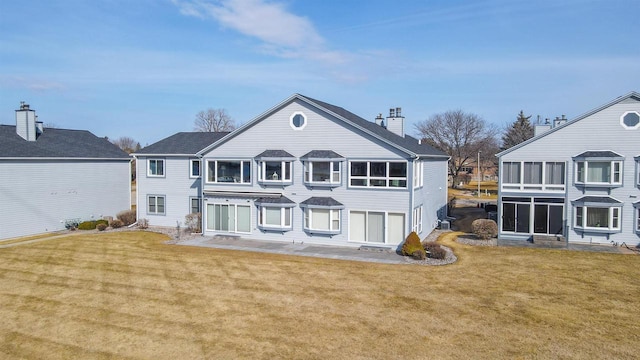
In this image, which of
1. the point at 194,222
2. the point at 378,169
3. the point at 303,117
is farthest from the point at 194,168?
the point at 378,169

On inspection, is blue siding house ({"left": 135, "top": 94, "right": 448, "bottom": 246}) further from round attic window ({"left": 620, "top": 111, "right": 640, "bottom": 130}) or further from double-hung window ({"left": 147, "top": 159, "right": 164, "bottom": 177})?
round attic window ({"left": 620, "top": 111, "right": 640, "bottom": 130})

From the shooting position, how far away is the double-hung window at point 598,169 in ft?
83.9

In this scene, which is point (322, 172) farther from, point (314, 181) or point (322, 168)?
point (314, 181)

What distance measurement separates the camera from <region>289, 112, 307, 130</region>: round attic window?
27.8 meters

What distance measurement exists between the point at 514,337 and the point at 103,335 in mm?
13347

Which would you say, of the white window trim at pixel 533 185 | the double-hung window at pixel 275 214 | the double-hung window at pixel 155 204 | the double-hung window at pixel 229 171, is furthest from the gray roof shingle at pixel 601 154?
the double-hung window at pixel 155 204

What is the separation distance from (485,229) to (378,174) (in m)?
8.20

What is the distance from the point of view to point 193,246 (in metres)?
27.6

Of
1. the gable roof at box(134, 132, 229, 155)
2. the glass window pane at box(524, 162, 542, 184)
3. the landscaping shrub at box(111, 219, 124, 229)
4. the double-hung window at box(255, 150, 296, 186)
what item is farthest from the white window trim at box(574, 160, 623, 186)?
the landscaping shrub at box(111, 219, 124, 229)

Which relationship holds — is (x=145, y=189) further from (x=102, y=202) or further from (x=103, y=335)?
(x=103, y=335)

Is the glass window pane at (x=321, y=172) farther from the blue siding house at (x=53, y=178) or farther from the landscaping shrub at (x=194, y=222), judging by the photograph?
the blue siding house at (x=53, y=178)

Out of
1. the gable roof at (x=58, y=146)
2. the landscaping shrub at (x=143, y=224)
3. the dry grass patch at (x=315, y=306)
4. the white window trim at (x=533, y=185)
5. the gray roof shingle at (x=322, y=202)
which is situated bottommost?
the dry grass patch at (x=315, y=306)

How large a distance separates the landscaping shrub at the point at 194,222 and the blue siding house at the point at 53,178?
1067 cm

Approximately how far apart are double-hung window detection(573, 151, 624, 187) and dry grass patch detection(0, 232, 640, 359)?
464 cm
